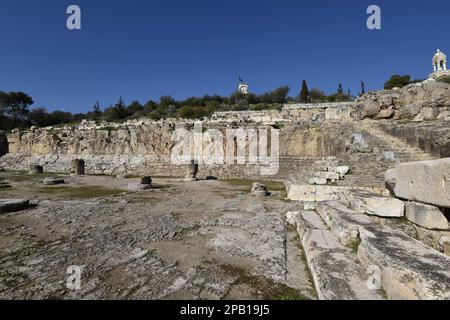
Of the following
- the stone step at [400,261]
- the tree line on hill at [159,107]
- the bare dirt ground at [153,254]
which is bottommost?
the bare dirt ground at [153,254]

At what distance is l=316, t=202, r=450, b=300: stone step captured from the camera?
236 cm

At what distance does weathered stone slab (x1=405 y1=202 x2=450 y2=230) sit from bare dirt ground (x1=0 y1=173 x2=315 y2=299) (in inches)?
88.2

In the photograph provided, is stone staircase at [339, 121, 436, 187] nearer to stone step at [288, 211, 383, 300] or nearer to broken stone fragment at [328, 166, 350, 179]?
broken stone fragment at [328, 166, 350, 179]

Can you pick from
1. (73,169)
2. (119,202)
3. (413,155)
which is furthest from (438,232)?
(73,169)

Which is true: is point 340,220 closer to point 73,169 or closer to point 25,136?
point 73,169

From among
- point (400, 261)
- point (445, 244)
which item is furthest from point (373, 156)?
point (400, 261)

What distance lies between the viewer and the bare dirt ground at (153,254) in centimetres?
316

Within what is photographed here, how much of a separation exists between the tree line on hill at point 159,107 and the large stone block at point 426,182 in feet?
129

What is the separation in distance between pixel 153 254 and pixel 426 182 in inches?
194

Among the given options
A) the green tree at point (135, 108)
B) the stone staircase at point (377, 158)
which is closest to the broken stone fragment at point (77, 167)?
the stone staircase at point (377, 158)

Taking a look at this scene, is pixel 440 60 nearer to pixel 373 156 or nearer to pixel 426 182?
pixel 373 156

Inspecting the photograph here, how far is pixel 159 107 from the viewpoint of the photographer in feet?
190

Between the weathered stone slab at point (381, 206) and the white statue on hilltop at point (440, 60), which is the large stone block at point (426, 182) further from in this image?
the white statue on hilltop at point (440, 60)

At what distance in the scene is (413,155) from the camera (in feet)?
35.7
